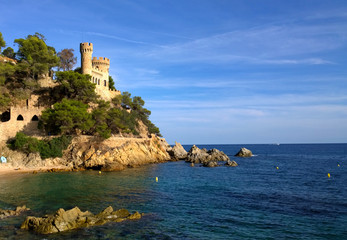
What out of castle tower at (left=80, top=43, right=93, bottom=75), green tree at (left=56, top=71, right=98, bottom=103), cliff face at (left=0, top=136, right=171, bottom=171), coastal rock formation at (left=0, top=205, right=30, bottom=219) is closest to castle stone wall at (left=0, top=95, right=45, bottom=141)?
cliff face at (left=0, top=136, right=171, bottom=171)

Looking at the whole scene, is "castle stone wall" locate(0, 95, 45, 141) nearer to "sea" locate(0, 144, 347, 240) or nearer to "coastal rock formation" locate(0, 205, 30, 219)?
"sea" locate(0, 144, 347, 240)

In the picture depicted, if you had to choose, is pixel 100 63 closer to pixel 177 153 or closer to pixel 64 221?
pixel 177 153

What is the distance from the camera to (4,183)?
27078 millimetres

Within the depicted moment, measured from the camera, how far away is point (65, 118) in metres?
40.1

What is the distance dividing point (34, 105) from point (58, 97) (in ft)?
14.9

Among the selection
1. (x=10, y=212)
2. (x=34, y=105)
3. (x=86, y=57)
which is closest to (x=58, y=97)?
(x=34, y=105)

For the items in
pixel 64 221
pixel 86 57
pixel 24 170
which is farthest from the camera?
pixel 86 57

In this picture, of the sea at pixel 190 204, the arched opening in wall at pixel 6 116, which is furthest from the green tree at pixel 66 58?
the sea at pixel 190 204

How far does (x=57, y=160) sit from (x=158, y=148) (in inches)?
916

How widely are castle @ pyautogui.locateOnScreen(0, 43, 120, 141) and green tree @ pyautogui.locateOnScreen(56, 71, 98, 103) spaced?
2.50 m

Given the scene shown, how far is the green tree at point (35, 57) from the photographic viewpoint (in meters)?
50.0

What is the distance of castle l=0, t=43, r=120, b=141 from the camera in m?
41.4

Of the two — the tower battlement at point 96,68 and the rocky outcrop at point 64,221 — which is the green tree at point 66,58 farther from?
the rocky outcrop at point 64,221

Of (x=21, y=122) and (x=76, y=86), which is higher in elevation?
(x=76, y=86)
